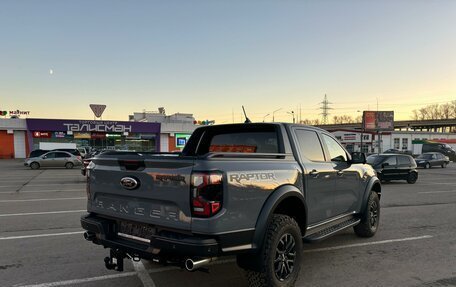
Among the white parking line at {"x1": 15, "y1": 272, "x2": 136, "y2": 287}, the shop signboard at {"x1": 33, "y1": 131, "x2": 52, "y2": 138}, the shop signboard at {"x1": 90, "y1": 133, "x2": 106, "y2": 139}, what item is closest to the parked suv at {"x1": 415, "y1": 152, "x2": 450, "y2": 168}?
the white parking line at {"x1": 15, "y1": 272, "x2": 136, "y2": 287}

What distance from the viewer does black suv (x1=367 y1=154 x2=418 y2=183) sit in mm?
17688

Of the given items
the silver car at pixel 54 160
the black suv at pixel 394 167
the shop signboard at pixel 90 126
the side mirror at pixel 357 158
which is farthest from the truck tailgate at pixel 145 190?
the shop signboard at pixel 90 126

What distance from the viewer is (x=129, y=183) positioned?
→ 12.3 ft

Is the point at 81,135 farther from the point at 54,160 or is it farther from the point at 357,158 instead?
the point at 357,158

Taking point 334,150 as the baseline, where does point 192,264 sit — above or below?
below

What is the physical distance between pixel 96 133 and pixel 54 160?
64.6ft

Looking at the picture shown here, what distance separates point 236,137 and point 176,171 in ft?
6.71

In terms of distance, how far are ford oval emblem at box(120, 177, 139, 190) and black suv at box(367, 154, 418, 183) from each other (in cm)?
1603

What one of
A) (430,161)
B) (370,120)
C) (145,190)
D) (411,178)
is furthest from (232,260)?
(370,120)

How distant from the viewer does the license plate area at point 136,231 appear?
11.9ft

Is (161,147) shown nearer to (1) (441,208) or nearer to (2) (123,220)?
(1) (441,208)

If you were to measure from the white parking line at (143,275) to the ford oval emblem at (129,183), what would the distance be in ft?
4.50

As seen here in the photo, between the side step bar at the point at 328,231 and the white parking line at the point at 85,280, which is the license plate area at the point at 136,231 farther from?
the side step bar at the point at 328,231

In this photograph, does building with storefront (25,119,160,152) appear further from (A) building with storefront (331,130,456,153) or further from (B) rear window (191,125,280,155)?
(B) rear window (191,125,280,155)
